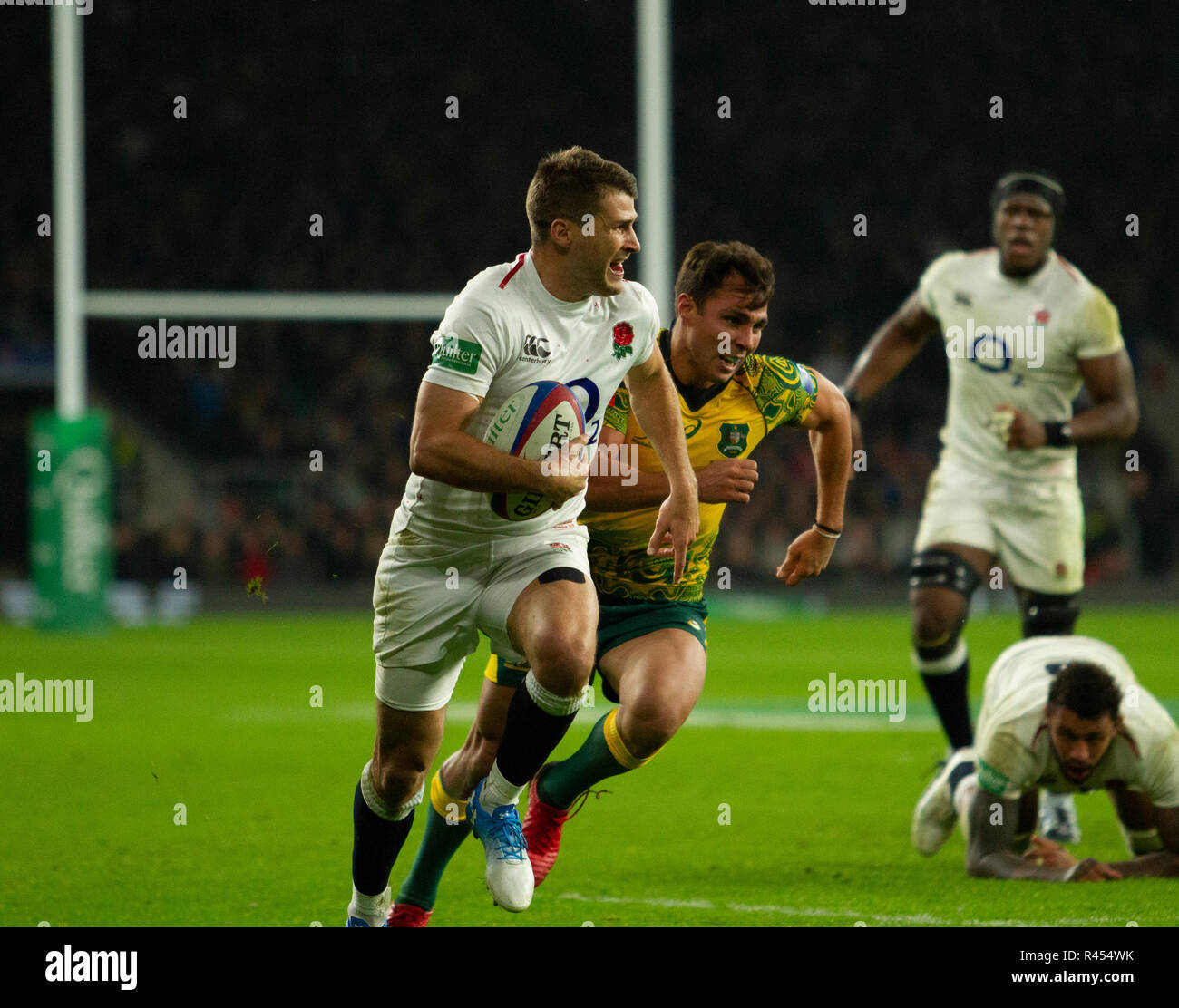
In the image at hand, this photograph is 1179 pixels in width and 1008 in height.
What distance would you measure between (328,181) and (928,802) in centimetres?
1979

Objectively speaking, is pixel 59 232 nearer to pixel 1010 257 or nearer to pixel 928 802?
pixel 1010 257

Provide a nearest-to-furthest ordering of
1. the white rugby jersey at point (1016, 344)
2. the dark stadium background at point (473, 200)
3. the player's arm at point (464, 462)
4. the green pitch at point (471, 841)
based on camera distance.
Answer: the player's arm at point (464, 462) < the green pitch at point (471, 841) < the white rugby jersey at point (1016, 344) < the dark stadium background at point (473, 200)

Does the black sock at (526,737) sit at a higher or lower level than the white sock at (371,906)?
higher

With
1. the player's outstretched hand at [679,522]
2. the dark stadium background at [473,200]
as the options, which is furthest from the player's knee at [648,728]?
the dark stadium background at [473,200]

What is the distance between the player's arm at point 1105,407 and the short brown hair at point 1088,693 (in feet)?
4.83

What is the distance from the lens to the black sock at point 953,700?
6883 millimetres

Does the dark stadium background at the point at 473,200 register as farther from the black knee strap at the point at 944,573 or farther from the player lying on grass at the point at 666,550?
the player lying on grass at the point at 666,550

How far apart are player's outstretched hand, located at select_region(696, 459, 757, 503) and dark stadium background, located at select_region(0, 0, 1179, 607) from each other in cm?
1528

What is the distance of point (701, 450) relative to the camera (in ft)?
17.5

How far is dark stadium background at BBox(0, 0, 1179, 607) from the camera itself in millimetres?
21172

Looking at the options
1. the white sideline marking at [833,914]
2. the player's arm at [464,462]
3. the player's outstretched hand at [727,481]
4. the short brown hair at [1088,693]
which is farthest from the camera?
the short brown hair at [1088,693]

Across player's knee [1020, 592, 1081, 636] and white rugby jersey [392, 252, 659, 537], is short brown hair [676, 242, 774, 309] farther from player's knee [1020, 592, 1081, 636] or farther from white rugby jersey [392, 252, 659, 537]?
player's knee [1020, 592, 1081, 636]

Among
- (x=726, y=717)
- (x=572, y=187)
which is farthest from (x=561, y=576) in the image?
(x=726, y=717)

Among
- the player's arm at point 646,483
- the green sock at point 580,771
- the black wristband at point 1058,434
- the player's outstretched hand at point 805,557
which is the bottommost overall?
the green sock at point 580,771
